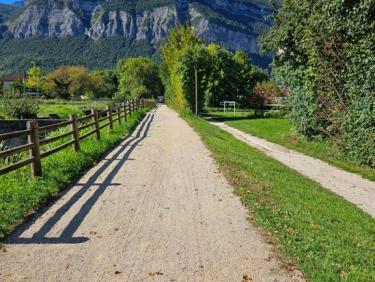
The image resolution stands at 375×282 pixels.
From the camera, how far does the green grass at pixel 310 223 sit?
5.36 m

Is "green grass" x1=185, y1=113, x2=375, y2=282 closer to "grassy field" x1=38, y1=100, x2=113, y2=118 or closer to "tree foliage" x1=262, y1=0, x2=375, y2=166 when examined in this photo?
"tree foliage" x1=262, y1=0, x2=375, y2=166

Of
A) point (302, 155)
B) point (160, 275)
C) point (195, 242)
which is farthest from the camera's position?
point (302, 155)

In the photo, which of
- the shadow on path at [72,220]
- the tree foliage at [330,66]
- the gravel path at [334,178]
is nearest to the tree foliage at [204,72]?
the tree foliage at [330,66]

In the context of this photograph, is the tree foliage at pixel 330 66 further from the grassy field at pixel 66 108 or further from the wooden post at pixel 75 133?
the grassy field at pixel 66 108

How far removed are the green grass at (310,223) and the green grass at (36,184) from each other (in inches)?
137

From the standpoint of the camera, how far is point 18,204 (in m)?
7.39

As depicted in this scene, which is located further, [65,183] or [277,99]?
[277,99]

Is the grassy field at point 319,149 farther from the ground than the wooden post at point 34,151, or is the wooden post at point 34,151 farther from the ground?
the wooden post at point 34,151

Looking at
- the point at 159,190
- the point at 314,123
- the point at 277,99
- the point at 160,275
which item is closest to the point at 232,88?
the point at 277,99

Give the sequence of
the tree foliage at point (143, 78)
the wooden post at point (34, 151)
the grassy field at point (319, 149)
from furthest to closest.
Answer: the tree foliage at point (143, 78), the grassy field at point (319, 149), the wooden post at point (34, 151)

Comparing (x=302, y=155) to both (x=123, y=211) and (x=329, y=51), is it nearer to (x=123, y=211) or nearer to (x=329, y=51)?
(x=329, y=51)

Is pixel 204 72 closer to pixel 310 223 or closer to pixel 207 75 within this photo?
pixel 207 75

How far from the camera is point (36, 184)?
8703mm

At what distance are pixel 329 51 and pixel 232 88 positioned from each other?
1382 inches
